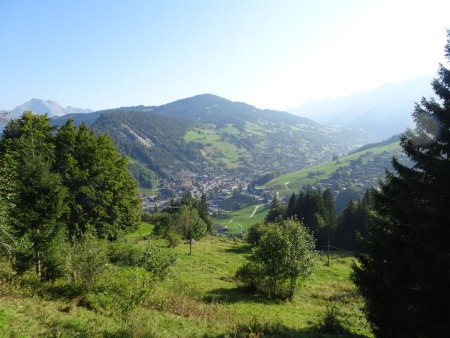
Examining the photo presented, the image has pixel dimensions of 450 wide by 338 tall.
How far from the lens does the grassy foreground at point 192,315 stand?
1454cm

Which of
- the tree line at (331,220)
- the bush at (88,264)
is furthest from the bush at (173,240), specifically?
the tree line at (331,220)

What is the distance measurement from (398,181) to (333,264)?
38172mm

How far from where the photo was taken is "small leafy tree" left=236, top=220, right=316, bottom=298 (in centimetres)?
2588

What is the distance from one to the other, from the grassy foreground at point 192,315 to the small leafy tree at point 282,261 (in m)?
1.42

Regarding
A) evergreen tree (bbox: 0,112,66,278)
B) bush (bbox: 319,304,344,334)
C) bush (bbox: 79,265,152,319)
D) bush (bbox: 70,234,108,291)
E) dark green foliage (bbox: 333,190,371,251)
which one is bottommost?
dark green foliage (bbox: 333,190,371,251)

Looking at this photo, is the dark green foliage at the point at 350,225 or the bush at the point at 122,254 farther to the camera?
the dark green foliage at the point at 350,225

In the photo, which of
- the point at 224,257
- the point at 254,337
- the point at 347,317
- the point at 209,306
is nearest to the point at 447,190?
the point at 254,337

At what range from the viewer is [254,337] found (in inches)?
626

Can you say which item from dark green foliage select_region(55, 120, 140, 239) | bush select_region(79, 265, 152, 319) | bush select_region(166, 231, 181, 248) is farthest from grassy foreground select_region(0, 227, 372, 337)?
bush select_region(166, 231, 181, 248)

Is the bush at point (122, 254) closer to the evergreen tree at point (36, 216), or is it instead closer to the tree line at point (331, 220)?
the evergreen tree at point (36, 216)

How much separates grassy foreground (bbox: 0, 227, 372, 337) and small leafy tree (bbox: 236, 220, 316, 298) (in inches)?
55.8

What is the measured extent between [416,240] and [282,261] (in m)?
12.3

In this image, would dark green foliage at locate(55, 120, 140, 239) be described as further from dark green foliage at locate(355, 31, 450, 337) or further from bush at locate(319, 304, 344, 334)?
dark green foliage at locate(355, 31, 450, 337)

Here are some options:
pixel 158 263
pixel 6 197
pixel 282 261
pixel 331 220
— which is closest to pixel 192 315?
pixel 158 263
